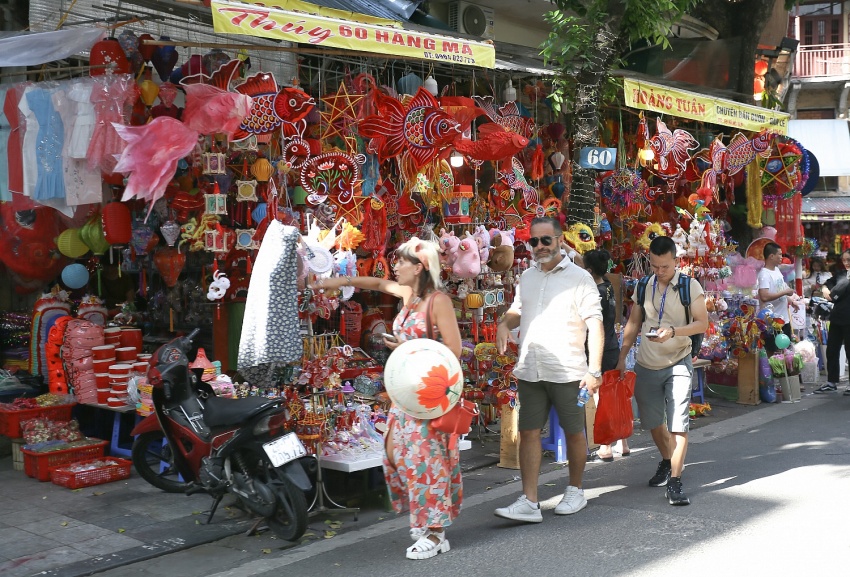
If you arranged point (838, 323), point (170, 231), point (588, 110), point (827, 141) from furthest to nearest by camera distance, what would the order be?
point (827, 141) → point (838, 323) → point (588, 110) → point (170, 231)

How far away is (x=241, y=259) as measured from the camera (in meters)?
7.02

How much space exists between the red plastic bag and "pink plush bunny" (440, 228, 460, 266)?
1.92 meters

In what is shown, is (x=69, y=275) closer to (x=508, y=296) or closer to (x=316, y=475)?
(x=316, y=475)

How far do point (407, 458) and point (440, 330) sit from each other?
0.76 meters

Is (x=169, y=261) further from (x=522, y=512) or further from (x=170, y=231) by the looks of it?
(x=522, y=512)

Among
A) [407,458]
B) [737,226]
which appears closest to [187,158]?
[407,458]

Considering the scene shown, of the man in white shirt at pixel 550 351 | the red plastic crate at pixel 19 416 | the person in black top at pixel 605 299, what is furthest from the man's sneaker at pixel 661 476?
the red plastic crate at pixel 19 416

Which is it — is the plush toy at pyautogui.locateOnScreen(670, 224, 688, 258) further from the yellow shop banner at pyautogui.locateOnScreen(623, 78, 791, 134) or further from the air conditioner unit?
the air conditioner unit

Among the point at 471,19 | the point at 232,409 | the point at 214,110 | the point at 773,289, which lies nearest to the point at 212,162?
the point at 214,110

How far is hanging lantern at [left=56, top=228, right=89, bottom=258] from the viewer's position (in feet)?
23.5

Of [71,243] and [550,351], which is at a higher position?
[71,243]

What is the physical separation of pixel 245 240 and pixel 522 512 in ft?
9.48

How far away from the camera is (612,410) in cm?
629

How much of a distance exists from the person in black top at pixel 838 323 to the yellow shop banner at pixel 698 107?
194 cm
